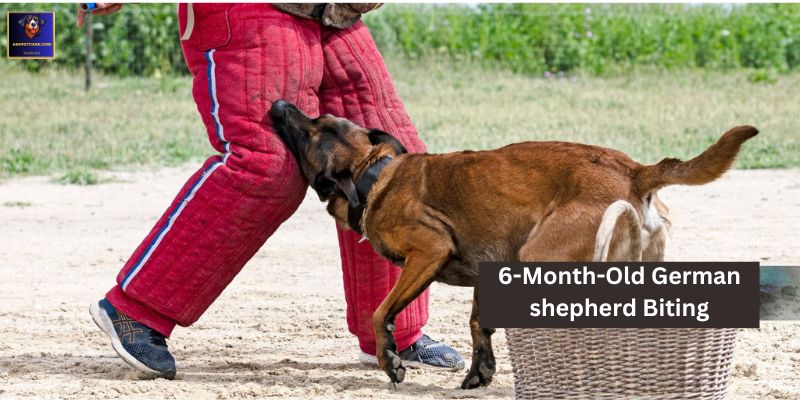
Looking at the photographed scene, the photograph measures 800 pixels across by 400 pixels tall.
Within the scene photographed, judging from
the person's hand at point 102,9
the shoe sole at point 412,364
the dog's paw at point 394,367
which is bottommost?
the shoe sole at point 412,364

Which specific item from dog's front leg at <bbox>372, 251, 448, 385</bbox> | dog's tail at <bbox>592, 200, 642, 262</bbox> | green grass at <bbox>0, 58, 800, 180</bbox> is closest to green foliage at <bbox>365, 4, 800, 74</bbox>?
green grass at <bbox>0, 58, 800, 180</bbox>

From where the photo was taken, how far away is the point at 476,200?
14.4 feet

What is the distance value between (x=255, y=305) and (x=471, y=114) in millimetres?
8366

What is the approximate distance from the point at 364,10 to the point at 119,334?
4.92 ft

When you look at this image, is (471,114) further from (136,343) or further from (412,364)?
(136,343)

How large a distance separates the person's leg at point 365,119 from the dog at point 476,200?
22 centimetres

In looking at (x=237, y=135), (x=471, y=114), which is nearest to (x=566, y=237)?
(x=237, y=135)

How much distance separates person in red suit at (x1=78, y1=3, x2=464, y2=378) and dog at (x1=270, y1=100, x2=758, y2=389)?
0.43 feet

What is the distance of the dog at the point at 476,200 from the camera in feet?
13.1

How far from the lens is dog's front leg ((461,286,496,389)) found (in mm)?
4562

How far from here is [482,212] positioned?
4387 millimetres

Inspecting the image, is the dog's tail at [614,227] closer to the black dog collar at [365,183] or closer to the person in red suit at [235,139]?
the black dog collar at [365,183]

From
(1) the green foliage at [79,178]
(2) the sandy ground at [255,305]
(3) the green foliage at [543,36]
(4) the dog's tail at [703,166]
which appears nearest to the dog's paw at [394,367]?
(2) the sandy ground at [255,305]

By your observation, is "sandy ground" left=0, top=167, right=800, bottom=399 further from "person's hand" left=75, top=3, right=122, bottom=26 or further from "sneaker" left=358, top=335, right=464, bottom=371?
"person's hand" left=75, top=3, right=122, bottom=26
